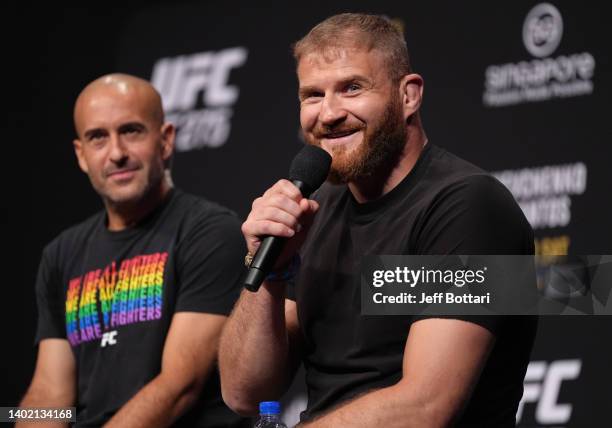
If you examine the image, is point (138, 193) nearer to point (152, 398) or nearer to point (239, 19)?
point (152, 398)

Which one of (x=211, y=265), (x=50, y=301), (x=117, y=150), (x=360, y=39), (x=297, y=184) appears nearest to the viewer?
(x=297, y=184)

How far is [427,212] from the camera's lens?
211cm

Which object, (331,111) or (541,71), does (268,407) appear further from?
(541,71)

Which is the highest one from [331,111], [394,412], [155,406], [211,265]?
[331,111]

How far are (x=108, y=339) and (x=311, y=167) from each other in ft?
4.03

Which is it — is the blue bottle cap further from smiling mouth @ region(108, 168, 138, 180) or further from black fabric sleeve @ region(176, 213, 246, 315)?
smiling mouth @ region(108, 168, 138, 180)

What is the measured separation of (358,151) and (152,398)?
3.28ft

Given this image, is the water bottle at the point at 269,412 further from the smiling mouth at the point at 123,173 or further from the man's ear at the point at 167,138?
the man's ear at the point at 167,138

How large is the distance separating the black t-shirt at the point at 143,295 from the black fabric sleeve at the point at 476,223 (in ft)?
3.28

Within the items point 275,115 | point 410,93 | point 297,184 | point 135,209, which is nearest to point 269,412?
point 297,184

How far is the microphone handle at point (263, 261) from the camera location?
1806 mm

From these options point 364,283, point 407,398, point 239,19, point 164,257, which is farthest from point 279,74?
point 407,398

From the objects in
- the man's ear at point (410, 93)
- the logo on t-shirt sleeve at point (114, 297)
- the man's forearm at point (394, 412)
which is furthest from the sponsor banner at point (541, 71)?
the man's forearm at point (394, 412)

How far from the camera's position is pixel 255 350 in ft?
7.45
